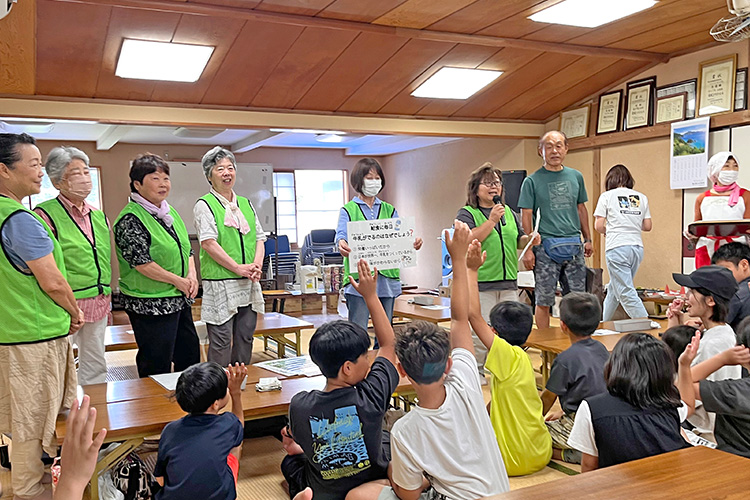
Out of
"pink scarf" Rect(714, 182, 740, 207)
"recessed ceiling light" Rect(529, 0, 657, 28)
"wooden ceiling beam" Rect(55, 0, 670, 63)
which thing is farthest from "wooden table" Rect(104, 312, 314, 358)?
"pink scarf" Rect(714, 182, 740, 207)

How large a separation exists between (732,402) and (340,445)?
1.15 meters

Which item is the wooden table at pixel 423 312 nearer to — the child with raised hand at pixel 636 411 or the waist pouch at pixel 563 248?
the waist pouch at pixel 563 248

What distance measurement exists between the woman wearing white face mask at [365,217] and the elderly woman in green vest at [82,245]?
4.14 ft

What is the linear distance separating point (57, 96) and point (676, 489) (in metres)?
5.24

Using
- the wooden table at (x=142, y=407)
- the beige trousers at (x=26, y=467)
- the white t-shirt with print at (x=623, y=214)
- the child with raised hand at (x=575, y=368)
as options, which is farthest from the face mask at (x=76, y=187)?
the white t-shirt with print at (x=623, y=214)

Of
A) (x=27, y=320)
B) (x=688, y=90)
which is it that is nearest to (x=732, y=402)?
(x=27, y=320)

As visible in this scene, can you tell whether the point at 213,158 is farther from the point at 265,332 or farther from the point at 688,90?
the point at 688,90

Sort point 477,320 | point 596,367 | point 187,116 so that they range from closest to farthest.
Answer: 1. point 477,320
2. point 596,367
3. point 187,116

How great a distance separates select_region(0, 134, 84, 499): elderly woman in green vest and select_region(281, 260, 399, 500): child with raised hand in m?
1.13

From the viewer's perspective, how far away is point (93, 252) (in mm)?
2986

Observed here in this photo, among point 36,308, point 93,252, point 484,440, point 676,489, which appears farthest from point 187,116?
point 676,489

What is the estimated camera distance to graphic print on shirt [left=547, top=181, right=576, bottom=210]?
412cm

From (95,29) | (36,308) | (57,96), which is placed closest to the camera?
→ (36,308)

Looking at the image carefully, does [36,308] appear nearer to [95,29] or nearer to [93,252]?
[93,252]
